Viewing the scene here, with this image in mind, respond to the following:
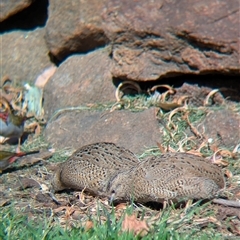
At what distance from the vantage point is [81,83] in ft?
25.8

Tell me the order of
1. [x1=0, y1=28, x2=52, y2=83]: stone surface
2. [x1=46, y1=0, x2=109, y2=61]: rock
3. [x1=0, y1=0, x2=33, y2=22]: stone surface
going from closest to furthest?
[x1=46, y1=0, x2=109, y2=61]: rock < [x1=0, y1=0, x2=33, y2=22]: stone surface < [x1=0, y1=28, x2=52, y2=83]: stone surface

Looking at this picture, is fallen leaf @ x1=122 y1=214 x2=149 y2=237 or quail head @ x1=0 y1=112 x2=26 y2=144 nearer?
fallen leaf @ x1=122 y1=214 x2=149 y2=237

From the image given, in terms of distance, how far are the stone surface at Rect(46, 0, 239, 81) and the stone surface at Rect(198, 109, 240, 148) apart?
16.3 inches

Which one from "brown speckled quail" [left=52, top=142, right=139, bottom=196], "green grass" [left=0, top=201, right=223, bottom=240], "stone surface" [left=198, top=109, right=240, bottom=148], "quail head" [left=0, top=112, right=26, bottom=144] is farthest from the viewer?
"quail head" [left=0, top=112, right=26, bottom=144]

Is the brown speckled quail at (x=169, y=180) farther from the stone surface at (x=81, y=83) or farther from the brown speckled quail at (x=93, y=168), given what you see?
the stone surface at (x=81, y=83)

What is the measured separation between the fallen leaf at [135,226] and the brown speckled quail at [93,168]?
0.84 m

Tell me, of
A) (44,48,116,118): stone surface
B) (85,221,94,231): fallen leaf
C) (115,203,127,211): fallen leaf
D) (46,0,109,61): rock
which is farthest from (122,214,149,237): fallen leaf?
(46,0,109,61): rock

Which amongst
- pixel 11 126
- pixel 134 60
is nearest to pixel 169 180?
pixel 134 60

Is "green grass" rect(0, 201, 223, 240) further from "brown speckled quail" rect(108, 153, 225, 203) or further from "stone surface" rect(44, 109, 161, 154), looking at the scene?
"stone surface" rect(44, 109, 161, 154)

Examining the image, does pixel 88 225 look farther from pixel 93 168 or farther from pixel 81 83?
pixel 81 83

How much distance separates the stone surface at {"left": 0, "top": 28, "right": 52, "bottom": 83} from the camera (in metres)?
8.98

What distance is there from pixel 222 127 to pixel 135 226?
217 cm

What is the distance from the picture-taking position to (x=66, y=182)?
229 inches

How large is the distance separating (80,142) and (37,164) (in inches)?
19.5
